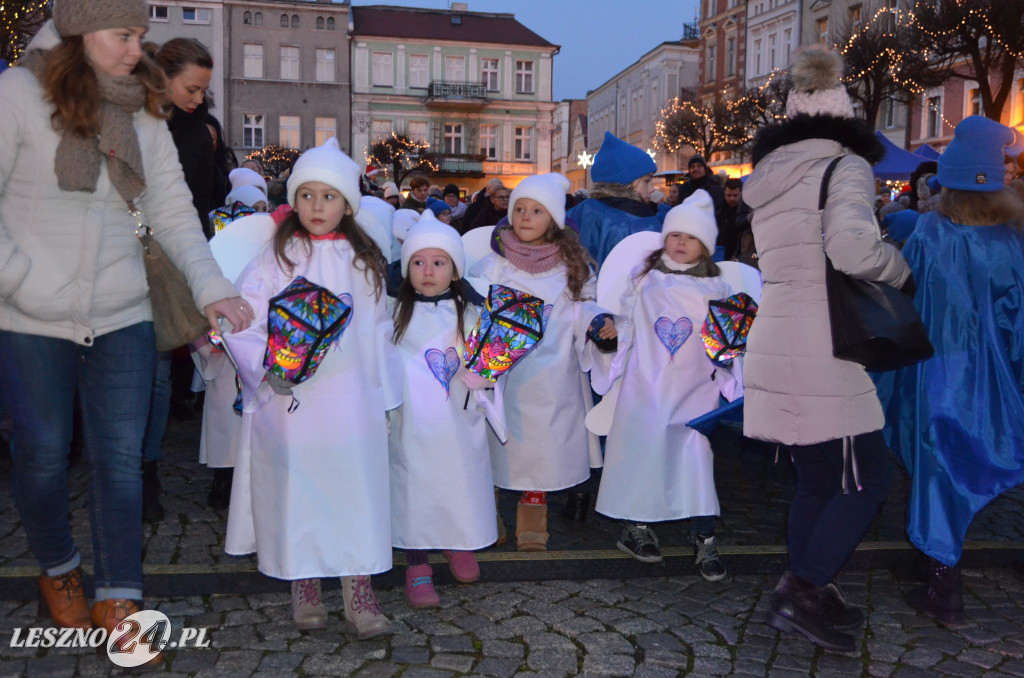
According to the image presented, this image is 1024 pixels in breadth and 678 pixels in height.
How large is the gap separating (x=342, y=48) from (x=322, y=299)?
5096 centimetres

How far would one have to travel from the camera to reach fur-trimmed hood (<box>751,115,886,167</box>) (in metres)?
3.76

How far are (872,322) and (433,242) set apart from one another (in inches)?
71.4

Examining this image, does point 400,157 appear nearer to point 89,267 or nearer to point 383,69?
point 383,69

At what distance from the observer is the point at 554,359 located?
5039 mm

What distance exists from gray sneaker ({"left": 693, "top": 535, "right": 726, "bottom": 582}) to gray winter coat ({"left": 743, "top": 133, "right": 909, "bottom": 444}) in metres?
0.93

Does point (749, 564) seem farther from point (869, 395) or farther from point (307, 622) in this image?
point (307, 622)

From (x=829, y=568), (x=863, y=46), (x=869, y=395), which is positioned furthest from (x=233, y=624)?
(x=863, y=46)

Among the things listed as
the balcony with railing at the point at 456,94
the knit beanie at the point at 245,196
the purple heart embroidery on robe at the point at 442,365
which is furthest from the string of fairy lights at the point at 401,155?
the purple heart embroidery on robe at the point at 442,365

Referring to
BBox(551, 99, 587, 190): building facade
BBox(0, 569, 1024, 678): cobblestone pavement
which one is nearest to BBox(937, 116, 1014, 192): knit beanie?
BBox(0, 569, 1024, 678): cobblestone pavement

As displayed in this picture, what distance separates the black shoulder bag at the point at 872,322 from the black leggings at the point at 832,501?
14.8 inches

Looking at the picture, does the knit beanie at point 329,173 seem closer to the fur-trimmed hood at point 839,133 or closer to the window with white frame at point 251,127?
the fur-trimmed hood at point 839,133

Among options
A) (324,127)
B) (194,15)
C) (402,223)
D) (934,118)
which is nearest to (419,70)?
(324,127)

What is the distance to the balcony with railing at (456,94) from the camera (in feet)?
175

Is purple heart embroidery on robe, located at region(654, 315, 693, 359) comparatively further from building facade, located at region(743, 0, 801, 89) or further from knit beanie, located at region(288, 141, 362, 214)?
building facade, located at region(743, 0, 801, 89)
